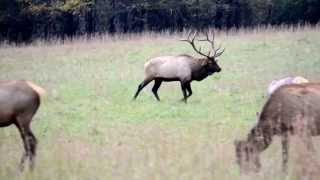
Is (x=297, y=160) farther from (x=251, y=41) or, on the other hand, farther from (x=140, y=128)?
(x=251, y=41)

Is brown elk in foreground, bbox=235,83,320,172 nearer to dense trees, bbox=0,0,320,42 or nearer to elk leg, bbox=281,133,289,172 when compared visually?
elk leg, bbox=281,133,289,172

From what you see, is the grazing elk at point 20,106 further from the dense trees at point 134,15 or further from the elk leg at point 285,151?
the dense trees at point 134,15

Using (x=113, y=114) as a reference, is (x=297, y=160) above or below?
above

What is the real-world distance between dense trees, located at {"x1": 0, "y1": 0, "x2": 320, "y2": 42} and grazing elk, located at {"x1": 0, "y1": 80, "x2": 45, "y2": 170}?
101ft

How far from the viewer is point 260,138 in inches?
270

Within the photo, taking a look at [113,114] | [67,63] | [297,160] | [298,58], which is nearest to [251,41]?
[298,58]

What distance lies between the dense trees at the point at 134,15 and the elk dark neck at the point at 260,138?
32.2m

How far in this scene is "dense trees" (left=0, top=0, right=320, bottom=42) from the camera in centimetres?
3925

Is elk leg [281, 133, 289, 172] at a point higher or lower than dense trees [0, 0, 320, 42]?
higher

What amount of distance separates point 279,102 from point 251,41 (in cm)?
1912

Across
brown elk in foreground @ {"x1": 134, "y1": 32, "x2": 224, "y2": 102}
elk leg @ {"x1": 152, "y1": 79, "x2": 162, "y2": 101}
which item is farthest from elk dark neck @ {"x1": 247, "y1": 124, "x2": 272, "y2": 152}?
brown elk in foreground @ {"x1": 134, "y1": 32, "x2": 224, "y2": 102}

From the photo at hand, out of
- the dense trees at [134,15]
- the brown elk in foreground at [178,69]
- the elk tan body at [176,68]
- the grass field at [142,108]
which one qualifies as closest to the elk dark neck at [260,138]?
the grass field at [142,108]

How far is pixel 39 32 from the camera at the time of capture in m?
42.5

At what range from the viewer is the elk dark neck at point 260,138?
686 cm
